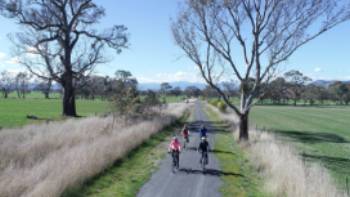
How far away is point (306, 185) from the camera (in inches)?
490

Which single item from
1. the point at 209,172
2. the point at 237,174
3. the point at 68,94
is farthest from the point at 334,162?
the point at 68,94

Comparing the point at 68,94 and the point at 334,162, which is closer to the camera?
the point at 334,162

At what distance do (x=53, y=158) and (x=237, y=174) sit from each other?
24.9 ft

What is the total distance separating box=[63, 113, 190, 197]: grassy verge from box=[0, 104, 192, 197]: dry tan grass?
0.31 m

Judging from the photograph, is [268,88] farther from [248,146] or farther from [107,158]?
[107,158]

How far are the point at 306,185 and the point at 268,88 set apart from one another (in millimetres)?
15132

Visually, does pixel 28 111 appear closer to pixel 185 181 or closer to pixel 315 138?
pixel 315 138

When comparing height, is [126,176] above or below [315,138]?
above

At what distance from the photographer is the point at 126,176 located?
49.2 feet

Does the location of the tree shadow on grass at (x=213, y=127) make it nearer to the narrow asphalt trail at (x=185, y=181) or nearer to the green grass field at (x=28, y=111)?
the green grass field at (x=28, y=111)

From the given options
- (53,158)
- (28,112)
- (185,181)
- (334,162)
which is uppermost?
(28,112)

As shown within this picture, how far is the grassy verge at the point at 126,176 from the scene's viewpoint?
12.4 metres

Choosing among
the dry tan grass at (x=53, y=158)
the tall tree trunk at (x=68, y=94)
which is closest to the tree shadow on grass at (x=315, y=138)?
the dry tan grass at (x=53, y=158)

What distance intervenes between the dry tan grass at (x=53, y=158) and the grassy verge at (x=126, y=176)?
306mm
